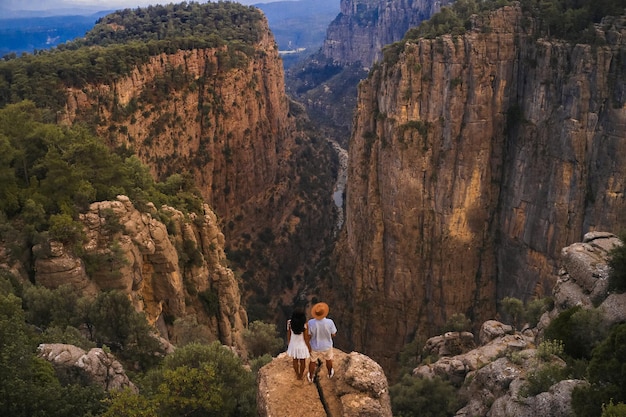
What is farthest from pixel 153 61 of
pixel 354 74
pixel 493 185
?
pixel 354 74

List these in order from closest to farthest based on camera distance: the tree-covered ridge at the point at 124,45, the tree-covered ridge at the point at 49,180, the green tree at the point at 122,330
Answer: the green tree at the point at 122,330
the tree-covered ridge at the point at 49,180
the tree-covered ridge at the point at 124,45

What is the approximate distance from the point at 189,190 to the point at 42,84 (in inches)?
697

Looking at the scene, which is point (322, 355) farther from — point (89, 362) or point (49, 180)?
point (49, 180)

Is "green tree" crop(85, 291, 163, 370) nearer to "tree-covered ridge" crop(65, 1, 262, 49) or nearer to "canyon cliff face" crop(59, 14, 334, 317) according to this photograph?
"canyon cliff face" crop(59, 14, 334, 317)

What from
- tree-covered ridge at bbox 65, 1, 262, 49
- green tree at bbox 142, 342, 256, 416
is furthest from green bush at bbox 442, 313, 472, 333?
tree-covered ridge at bbox 65, 1, 262, 49

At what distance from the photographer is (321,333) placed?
11.6m

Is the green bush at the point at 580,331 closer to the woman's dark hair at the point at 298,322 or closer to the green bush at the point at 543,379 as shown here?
the green bush at the point at 543,379

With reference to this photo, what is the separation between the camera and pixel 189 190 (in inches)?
1244

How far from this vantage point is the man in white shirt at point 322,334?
449 inches

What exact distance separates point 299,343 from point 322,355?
992 mm

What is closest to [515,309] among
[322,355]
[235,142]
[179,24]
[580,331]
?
[580,331]

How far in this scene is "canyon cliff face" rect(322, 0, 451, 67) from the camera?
6024 inches

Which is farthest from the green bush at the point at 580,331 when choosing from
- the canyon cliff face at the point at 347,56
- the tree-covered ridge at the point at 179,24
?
the canyon cliff face at the point at 347,56

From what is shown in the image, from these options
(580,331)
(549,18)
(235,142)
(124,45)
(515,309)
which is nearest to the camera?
(580,331)
